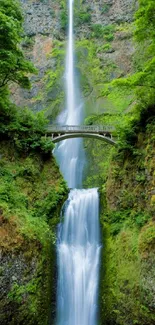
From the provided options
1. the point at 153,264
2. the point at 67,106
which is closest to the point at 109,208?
the point at 153,264

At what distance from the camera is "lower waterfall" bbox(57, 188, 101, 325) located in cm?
1220

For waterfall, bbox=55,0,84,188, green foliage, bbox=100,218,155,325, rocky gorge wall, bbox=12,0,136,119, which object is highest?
rocky gorge wall, bbox=12,0,136,119

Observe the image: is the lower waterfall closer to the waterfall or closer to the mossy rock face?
the mossy rock face

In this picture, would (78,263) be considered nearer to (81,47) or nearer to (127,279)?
(127,279)

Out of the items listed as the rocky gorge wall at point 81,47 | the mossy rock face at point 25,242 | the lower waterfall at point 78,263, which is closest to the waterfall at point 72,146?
the rocky gorge wall at point 81,47

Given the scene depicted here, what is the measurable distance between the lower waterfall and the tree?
799 cm

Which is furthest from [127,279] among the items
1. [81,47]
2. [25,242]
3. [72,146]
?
[81,47]

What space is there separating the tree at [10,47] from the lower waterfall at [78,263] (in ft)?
26.2

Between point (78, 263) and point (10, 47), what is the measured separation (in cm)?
1124

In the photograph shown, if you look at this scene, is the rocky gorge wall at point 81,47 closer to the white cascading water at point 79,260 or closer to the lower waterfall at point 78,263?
the white cascading water at point 79,260

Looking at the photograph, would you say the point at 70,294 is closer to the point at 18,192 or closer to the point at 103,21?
the point at 18,192

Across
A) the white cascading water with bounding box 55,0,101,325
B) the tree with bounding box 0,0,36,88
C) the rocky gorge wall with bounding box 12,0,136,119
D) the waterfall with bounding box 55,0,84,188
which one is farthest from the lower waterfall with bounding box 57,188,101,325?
the rocky gorge wall with bounding box 12,0,136,119

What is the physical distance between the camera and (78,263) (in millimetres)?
13719

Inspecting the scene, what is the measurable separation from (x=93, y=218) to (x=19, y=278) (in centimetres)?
624
